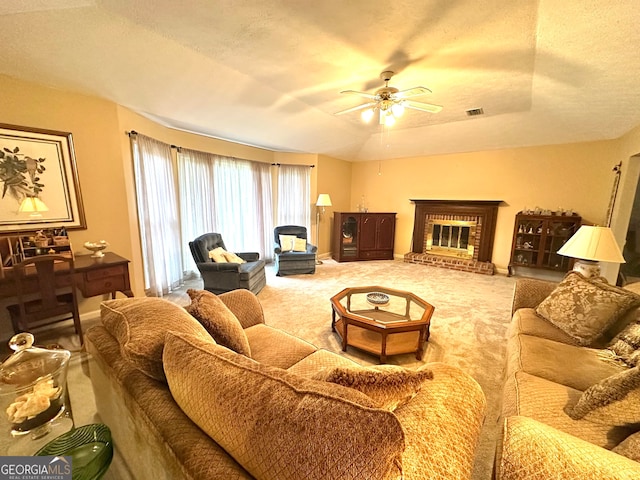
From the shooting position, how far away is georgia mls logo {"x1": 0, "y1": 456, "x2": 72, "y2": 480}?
90 centimetres

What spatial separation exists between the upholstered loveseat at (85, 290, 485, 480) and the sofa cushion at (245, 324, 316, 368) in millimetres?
548

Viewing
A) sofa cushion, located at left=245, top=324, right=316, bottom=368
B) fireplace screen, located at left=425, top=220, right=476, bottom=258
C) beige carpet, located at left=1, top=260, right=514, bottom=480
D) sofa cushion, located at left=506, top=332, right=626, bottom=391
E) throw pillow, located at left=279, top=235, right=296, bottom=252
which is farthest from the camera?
fireplace screen, located at left=425, top=220, right=476, bottom=258

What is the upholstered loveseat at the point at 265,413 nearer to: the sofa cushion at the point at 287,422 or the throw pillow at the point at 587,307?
the sofa cushion at the point at 287,422

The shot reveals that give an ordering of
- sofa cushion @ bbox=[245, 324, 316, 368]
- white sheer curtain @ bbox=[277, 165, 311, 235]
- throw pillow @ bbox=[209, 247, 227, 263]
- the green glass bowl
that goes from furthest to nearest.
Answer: white sheer curtain @ bbox=[277, 165, 311, 235]
throw pillow @ bbox=[209, 247, 227, 263]
sofa cushion @ bbox=[245, 324, 316, 368]
the green glass bowl

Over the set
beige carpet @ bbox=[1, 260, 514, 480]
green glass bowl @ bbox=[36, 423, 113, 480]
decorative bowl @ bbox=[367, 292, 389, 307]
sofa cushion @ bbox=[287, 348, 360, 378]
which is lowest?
beige carpet @ bbox=[1, 260, 514, 480]

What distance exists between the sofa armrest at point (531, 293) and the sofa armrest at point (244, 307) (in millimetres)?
2380

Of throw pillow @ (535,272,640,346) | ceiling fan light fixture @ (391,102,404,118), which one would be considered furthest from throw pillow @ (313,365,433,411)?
ceiling fan light fixture @ (391,102,404,118)

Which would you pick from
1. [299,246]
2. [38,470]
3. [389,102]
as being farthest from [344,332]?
[299,246]

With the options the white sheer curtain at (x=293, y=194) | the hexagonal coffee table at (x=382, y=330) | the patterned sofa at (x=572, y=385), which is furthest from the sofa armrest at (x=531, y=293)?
the white sheer curtain at (x=293, y=194)

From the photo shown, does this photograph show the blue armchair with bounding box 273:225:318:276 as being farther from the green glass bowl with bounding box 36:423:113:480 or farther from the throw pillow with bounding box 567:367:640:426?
the throw pillow with bounding box 567:367:640:426

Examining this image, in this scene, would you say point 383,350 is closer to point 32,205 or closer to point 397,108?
point 397,108

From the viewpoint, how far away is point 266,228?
5531 mm

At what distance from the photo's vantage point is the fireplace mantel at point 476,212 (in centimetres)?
523

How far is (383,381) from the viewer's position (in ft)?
2.54
